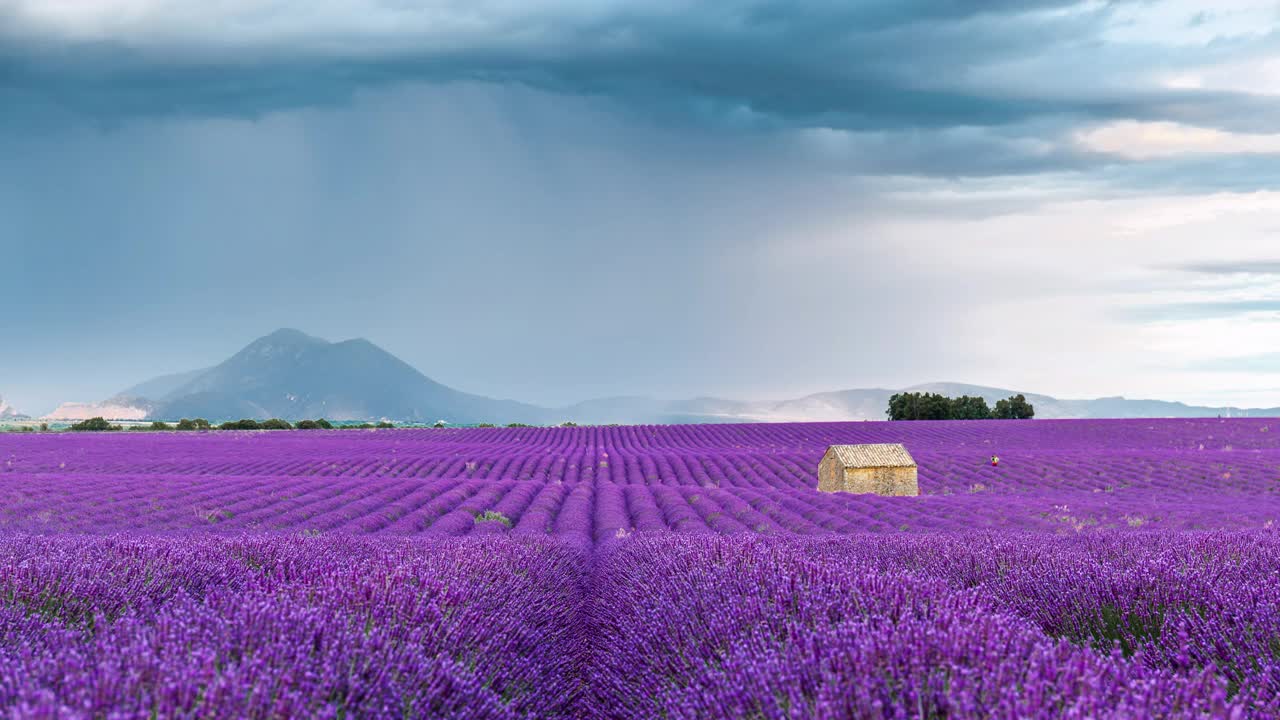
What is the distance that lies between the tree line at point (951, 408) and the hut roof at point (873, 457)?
45.0 metres

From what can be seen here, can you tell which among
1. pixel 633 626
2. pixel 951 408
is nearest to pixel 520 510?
pixel 633 626

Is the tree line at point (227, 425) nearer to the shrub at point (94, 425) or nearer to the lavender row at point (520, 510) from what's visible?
the shrub at point (94, 425)

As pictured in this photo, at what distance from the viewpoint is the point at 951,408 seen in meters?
66.0

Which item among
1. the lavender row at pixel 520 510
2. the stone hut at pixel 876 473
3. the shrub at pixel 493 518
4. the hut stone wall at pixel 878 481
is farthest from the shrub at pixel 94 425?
the shrub at pixel 493 518

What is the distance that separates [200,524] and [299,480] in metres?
7.28

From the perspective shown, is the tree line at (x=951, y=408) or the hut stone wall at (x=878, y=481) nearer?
the hut stone wall at (x=878, y=481)

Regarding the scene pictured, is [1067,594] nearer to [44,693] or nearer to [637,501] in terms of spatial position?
[44,693]

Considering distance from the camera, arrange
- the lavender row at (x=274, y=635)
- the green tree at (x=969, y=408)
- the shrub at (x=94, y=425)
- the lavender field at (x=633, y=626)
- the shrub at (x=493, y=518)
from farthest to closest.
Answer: the green tree at (x=969, y=408), the shrub at (x=94, y=425), the shrub at (x=493, y=518), the lavender field at (x=633, y=626), the lavender row at (x=274, y=635)

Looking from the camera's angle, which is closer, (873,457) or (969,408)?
(873,457)

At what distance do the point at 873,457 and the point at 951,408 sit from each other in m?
46.3

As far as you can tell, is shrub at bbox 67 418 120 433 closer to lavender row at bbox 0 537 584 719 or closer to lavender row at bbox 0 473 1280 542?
lavender row at bbox 0 473 1280 542

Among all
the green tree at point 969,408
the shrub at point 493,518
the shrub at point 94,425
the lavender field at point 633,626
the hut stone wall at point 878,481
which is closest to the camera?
the lavender field at point 633,626

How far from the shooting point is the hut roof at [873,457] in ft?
75.6

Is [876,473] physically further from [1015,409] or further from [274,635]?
[1015,409]
